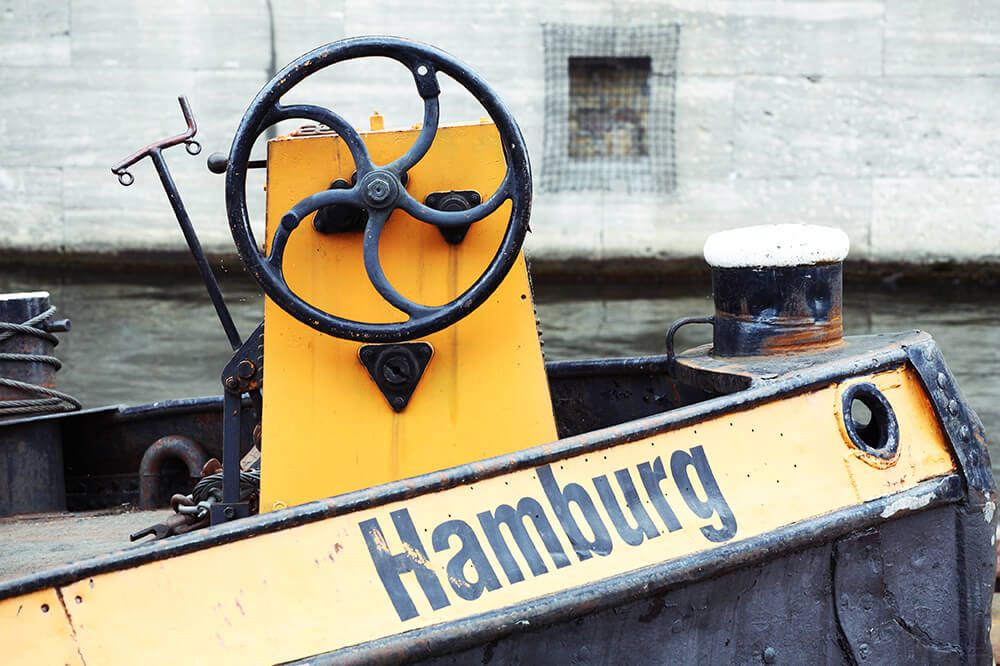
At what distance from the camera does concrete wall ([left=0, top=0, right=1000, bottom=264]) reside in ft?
34.8

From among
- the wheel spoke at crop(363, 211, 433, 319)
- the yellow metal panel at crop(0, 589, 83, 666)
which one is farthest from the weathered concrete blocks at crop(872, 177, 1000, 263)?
the yellow metal panel at crop(0, 589, 83, 666)

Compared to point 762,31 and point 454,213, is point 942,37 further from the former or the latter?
point 454,213

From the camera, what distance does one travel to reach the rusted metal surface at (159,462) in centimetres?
374

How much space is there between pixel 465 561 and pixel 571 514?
8.9 inches

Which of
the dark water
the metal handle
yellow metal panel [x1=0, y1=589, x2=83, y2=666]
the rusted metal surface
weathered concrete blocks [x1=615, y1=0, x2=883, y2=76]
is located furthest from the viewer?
weathered concrete blocks [x1=615, y1=0, x2=883, y2=76]

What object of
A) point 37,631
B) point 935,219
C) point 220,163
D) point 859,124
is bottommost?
point 37,631

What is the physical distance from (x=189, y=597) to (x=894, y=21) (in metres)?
10.0

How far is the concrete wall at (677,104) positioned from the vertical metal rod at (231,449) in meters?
8.04

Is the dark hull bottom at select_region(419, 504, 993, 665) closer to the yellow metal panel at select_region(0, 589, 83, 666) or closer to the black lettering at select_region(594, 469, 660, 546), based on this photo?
the black lettering at select_region(594, 469, 660, 546)

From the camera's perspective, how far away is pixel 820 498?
2463 mm

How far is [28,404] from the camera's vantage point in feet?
12.0

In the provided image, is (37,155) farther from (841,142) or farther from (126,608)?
(126,608)

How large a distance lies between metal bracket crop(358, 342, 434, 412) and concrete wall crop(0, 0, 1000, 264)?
324 inches

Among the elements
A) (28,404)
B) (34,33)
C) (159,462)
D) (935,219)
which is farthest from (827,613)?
(34,33)
